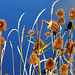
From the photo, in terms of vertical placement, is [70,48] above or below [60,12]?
below

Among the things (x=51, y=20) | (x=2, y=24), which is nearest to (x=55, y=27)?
(x=51, y=20)

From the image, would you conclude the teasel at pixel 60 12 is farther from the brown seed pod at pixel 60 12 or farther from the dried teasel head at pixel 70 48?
the dried teasel head at pixel 70 48

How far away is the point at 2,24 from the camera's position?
142cm

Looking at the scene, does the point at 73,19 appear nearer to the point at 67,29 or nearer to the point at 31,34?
the point at 67,29

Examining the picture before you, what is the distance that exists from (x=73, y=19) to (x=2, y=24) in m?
0.59

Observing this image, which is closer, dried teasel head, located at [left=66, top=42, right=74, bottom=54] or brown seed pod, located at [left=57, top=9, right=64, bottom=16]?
dried teasel head, located at [left=66, top=42, right=74, bottom=54]

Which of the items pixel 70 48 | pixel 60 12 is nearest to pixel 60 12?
pixel 60 12

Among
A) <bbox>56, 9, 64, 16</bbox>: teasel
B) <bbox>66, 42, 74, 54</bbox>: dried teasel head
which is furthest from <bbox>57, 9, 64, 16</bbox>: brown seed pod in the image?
<bbox>66, 42, 74, 54</bbox>: dried teasel head

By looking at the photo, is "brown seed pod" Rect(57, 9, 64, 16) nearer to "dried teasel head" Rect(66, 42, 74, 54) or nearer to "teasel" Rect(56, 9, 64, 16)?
"teasel" Rect(56, 9, 64, 16)

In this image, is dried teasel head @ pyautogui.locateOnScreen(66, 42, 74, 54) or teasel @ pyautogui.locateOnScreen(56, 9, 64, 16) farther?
teasel @ pyautogui.locateOnScreen(56, 9, 64, 16)

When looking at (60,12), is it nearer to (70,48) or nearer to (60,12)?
(60,12)

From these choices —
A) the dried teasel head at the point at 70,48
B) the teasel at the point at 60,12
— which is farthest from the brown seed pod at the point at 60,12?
the dried teasel head at the point at 70,48

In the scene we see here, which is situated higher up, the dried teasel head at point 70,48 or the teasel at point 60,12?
the teasel at point 60,12

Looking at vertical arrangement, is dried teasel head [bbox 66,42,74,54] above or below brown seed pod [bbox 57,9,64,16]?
below
